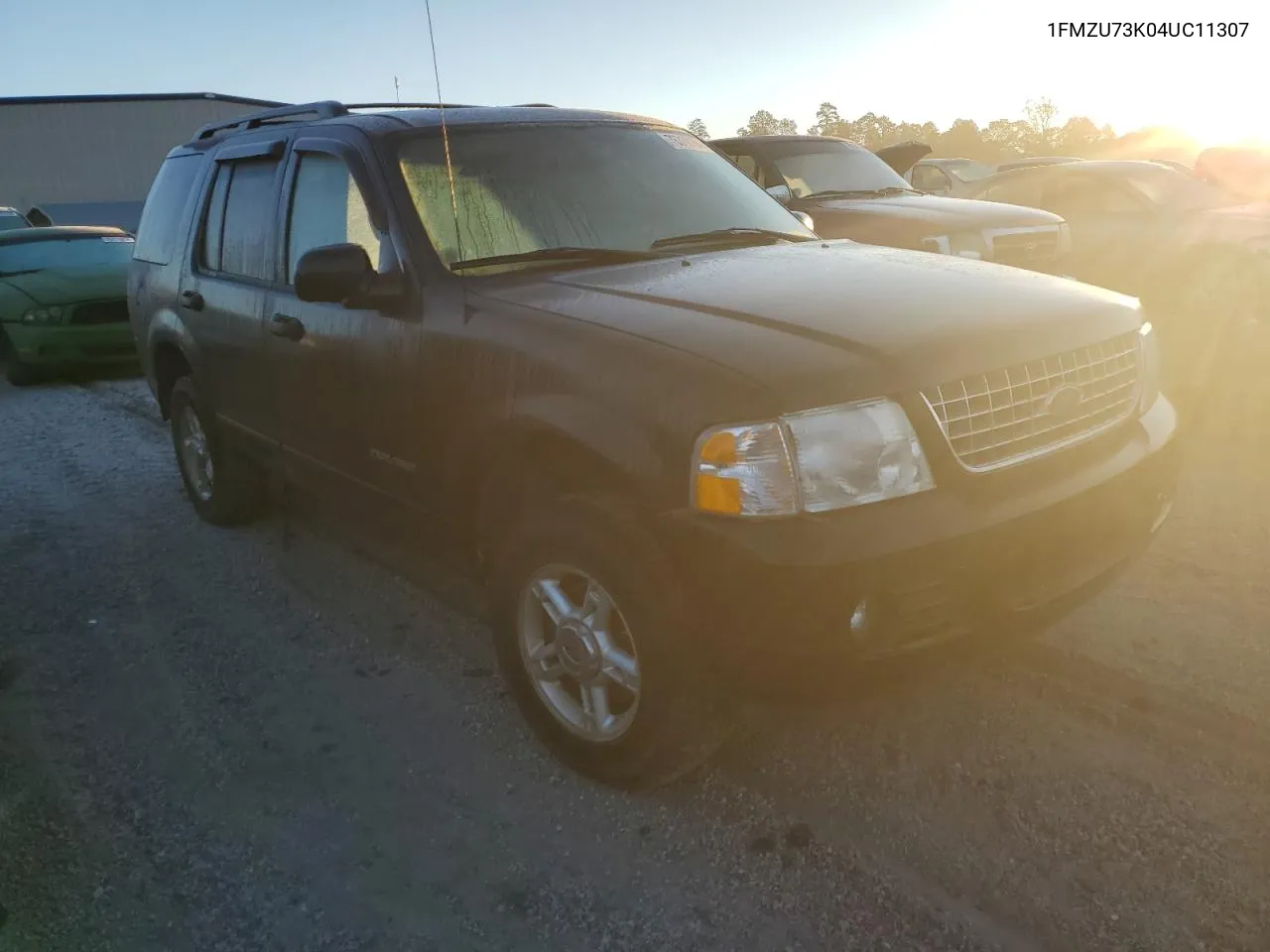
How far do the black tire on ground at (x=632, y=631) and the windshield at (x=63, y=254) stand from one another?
9.32 meters

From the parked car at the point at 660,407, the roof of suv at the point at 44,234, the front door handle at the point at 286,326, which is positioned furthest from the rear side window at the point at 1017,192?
the roof of suv at the point at 44,234

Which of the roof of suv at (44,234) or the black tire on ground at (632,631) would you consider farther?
the roof of suv at (44,234)

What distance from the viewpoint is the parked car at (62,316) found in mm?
9805

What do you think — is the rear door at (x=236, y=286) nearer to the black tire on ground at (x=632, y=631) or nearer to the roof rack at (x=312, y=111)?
the roof rack at (x=312, y=111)

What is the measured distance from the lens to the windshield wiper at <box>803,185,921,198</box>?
8.81 m

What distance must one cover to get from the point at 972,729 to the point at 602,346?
1594mm

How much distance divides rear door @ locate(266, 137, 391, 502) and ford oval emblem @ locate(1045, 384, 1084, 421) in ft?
6.60

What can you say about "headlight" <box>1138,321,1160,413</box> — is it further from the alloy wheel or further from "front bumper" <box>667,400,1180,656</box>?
the alloy wheel

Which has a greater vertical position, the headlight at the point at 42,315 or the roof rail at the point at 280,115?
the roof rail at the point at 280,115

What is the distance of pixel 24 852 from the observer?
2.74 metres

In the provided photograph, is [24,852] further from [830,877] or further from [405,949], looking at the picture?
[830,877]

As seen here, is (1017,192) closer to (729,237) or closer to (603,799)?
(729,237)

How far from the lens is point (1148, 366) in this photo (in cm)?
315

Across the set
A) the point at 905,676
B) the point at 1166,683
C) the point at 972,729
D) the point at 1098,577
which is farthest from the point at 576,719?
the point at 1166,683
